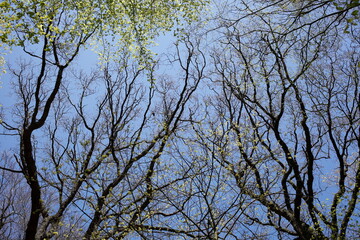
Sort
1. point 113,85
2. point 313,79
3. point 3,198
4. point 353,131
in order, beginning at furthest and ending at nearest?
point 3,198 → point 113,85 → point 313,79 → point 353,131

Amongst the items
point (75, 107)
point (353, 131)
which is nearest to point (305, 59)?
point (353, 131)

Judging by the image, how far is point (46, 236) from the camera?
8047 mm

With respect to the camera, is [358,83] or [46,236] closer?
[46,236]

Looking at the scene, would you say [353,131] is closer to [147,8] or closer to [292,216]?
[292,216]

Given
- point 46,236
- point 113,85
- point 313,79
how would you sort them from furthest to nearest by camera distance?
point 113,85
point 313,79
point 46,236

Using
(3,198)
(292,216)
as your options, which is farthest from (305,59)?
(3,198)

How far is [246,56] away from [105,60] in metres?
4.70

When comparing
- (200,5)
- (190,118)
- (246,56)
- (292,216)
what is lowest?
(292,216)

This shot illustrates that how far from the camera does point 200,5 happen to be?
9438 mm

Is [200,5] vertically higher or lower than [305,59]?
higher

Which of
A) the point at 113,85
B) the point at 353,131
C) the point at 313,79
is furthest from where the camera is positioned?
the point at 113,85

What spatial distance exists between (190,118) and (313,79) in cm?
422

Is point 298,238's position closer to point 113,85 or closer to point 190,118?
point 190,118

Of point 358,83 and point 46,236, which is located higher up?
point 358,83
